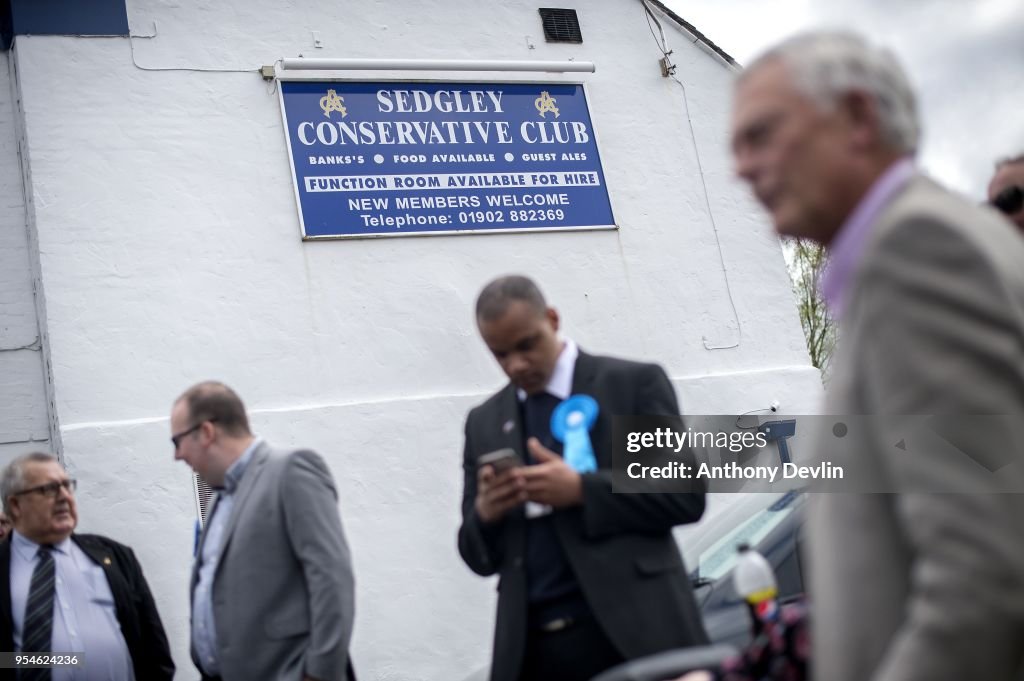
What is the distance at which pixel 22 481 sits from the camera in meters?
5.04

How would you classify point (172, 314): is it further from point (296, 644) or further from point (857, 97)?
point (857, 97)

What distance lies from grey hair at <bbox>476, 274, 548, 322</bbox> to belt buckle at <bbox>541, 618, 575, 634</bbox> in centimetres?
87

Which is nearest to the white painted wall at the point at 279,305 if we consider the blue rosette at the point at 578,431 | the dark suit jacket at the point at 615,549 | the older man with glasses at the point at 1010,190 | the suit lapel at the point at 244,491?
the suit lapel at the point at 244,491

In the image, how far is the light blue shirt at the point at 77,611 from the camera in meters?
4.70

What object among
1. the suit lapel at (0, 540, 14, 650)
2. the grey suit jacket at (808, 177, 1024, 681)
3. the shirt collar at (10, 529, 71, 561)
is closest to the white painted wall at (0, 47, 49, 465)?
the shirt collar at (10, 529, 71, 561)

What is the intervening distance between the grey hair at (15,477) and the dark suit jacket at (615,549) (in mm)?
2737

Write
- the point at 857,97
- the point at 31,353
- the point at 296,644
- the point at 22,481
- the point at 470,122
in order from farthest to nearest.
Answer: the point at 470,122 → the point at 31,353 → the point at 22,481 → the point at 296,644 → the point at 857,97

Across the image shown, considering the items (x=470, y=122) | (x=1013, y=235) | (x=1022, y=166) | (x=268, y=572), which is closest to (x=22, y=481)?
(x=268, y=572)

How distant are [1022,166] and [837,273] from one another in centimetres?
234

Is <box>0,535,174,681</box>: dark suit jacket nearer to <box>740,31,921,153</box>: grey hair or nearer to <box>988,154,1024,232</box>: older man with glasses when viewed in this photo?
<box>988,154,1024,232</box>: older man with glasses

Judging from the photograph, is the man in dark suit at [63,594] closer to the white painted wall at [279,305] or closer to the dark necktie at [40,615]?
the dark necktie at [40,615]

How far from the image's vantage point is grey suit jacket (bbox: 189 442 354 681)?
12.3 ft

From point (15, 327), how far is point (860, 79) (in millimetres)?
7874

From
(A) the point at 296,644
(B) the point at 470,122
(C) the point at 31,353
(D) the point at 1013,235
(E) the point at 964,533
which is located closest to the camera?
(E) the point at 964,533
